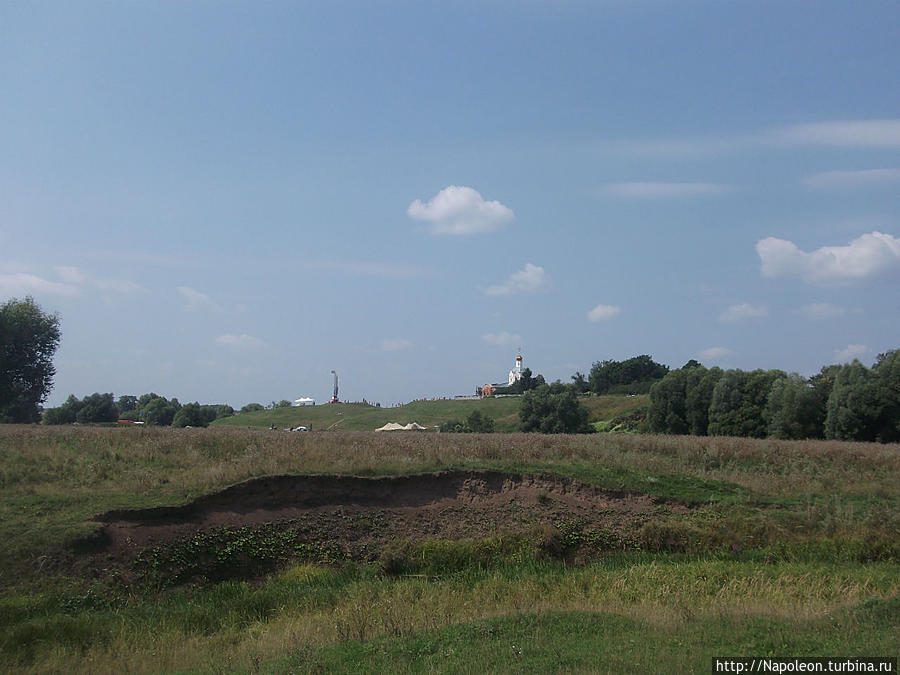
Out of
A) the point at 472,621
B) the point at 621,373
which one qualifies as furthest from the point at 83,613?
the point at 621,373

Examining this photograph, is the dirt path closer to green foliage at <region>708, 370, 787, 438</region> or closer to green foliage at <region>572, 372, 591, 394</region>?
green foliage at <region>708, 370, 787, 438</region>

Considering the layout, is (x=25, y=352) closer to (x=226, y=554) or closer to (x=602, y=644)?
(x=226, y=554)

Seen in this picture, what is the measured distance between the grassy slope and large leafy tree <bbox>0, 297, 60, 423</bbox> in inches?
869

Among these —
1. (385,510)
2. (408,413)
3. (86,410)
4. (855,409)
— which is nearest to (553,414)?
(855,409)

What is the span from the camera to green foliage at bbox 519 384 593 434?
190ft

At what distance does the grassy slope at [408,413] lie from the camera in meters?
81.1

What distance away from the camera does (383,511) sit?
61.1 feet

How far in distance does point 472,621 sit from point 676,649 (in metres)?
3.36

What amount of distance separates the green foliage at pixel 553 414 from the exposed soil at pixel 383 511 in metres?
37.7

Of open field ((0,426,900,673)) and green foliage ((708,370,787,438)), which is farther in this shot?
green foliage ((708,370,787,438))

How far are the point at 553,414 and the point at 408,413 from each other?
37872 mm

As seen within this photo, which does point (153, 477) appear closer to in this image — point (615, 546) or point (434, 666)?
point (615, 546)

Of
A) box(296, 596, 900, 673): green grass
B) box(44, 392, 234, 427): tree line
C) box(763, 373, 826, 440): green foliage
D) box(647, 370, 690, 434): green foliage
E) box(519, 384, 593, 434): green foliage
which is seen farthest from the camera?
box(44, 392, 234, 427): tree line

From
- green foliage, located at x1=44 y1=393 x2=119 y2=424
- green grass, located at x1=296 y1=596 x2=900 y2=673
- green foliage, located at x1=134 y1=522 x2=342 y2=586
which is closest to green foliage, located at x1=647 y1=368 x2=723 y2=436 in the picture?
green foliage, located at x1=134 y1=522 x2=342 y2=586
